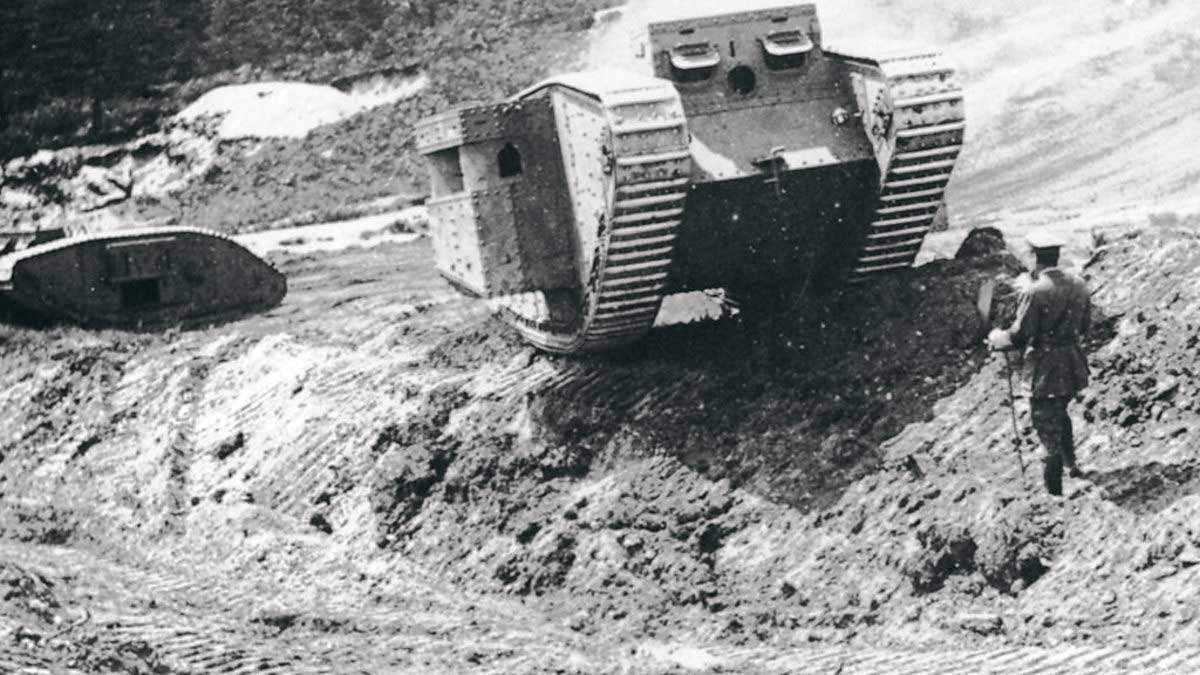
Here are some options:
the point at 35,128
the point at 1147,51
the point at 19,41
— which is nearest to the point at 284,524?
the point at 1147,51

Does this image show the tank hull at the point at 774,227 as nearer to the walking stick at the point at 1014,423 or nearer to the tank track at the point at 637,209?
the tank track at the point at 637,209

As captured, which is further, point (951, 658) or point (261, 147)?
point (261, 147)

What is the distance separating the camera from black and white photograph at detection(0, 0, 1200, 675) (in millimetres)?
8023

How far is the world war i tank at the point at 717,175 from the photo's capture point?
10.5 meters

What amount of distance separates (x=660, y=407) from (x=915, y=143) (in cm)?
242

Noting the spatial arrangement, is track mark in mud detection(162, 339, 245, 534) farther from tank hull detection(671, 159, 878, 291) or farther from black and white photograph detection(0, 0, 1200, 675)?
tank hull detection(671, 159, 878, 291)

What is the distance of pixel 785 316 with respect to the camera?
37.3 feet

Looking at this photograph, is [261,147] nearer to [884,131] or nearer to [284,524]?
[284,524]

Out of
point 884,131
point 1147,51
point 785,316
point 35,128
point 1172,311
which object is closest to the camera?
point 1172,311

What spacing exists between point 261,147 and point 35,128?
226 inches

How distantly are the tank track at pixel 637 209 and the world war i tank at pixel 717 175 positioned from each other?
0.02m

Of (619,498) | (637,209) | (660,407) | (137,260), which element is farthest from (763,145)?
(137,260)

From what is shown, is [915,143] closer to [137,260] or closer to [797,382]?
[797,382]

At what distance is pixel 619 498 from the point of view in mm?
10188
